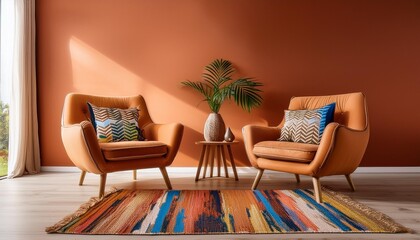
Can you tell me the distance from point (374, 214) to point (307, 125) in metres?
0.98

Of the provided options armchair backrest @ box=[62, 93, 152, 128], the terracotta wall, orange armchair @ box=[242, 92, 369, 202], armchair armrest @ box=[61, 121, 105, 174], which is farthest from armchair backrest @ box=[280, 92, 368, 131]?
armchair armrest @ box=[61, 121, 105, 174]

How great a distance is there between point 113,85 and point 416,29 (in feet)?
12.0

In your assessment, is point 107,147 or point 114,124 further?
point 114,124

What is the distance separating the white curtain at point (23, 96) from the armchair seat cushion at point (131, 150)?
164 cm

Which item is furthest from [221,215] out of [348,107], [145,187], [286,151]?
[348,107]

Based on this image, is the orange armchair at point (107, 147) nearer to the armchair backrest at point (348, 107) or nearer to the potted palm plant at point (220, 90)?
the potted palm plant at point (220, 90)

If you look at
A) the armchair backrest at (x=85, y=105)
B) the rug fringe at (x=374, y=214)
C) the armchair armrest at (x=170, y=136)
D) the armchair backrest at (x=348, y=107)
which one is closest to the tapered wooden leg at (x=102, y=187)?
the armchair armrest at (x=170, y=136)

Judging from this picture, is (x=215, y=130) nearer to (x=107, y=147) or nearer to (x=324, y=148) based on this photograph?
(x=107, y=147)

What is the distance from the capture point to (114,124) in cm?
310

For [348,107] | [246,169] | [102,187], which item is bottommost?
[246,169]

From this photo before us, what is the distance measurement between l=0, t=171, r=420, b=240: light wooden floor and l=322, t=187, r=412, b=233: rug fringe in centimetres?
6

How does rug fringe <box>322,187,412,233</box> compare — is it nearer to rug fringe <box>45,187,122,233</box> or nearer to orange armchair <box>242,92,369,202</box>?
orange armchair <box>242,92,369,202</box>

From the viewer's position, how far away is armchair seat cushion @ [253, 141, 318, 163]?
101 inches

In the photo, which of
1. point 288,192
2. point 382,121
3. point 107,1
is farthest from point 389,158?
point 107,1
